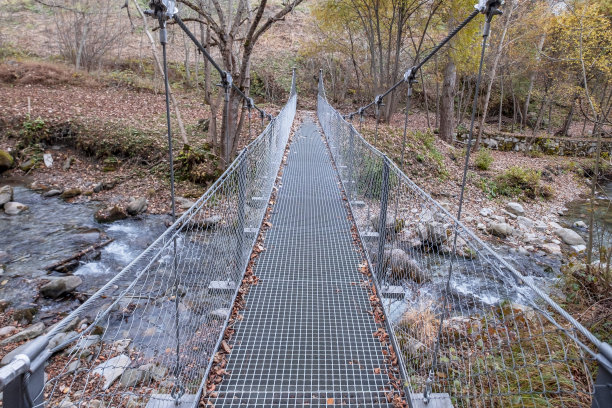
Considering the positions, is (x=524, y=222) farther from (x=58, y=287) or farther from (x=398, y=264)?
(x=58, y=287)

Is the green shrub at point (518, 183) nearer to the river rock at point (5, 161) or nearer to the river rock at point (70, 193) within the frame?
→ the river rock at point (70, 193)

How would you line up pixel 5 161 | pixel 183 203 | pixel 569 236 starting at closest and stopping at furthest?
pixel 183 203 → pixel 569 236 → pixel 5 161

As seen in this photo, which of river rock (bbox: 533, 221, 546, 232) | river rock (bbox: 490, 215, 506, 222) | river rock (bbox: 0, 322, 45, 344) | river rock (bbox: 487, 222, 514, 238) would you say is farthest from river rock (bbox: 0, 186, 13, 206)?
river rock (bbox: 533, 221, 546, 232)

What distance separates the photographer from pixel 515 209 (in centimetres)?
808

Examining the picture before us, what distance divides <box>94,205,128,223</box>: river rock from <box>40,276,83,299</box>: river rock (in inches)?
83.2

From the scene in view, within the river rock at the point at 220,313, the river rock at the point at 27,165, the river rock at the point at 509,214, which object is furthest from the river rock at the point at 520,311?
the river rock at the point at 27,165

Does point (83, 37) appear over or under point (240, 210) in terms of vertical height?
over

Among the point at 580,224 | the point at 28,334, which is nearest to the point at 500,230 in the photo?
the point at 580,224

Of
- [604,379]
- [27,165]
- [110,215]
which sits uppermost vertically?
[604,379]

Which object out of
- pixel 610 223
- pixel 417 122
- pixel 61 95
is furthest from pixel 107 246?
pixel 417 122

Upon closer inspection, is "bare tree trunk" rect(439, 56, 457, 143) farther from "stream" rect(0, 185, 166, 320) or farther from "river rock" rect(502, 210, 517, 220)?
"stream" rect(0, 185, 166, 320)

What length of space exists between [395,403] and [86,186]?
25.1 feet

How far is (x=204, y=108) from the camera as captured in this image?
12.5 metres

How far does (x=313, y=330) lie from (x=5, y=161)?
28.8ft
